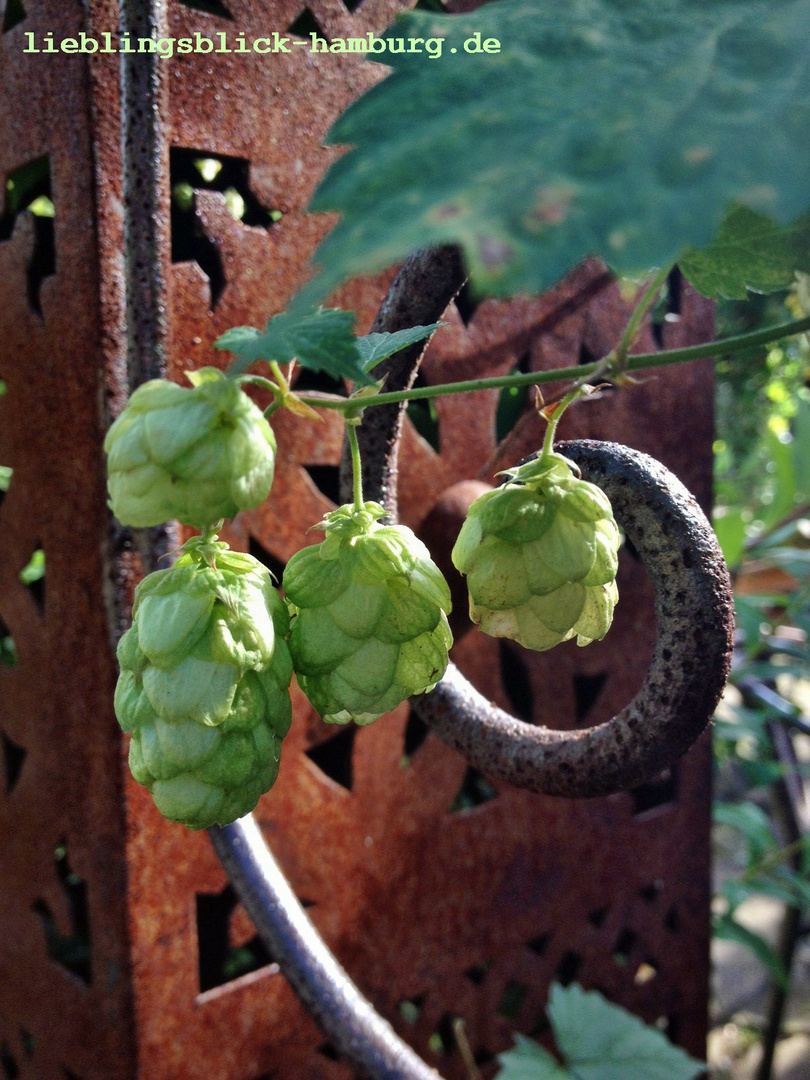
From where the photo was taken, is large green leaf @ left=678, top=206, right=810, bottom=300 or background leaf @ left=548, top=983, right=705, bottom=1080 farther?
background leaf @ left=548, top=983, right=705, bottom=1080

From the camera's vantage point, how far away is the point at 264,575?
1.03 feet

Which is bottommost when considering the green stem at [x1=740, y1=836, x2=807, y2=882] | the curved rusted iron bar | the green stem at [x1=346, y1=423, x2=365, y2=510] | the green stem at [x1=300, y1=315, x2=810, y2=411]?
the green stem at [x1=740, y1=836, x2=807, y2=882]

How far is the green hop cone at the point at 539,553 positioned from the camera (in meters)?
0.32

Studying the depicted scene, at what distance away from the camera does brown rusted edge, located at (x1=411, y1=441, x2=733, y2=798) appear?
0.36 m

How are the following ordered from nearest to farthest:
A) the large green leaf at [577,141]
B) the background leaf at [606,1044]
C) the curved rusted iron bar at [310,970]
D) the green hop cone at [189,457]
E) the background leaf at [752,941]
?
the large green leaf at [577,141], the green hop cone at [189,457], the curved rusted iron bar at [310,970], the background leaf at [606,1044], the background leaf at [752,941]

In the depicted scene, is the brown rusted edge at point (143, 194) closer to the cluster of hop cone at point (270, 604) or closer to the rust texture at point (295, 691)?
the rust texture at point (295, 691)

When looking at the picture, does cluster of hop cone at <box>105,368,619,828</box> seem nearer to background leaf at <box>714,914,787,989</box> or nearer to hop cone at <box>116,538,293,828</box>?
hop cone at <box>116,538,293,828</box>

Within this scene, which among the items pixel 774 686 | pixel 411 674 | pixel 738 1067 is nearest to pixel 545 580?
pixel 411 674

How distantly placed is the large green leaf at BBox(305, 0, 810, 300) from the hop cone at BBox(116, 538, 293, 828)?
0.15 m

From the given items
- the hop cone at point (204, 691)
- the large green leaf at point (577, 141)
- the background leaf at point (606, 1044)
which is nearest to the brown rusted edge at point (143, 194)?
the hop cone at point (204, 691)

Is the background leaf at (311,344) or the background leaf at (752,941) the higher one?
the background leaf at (311,344)

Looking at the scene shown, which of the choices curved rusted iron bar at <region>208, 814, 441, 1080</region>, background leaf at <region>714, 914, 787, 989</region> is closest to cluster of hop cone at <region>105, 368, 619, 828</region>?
curved rusted iron bar at <region>208, 814, 441, 1080</region>

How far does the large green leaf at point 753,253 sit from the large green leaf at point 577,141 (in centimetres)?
13

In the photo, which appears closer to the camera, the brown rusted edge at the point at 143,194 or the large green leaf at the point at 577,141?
the large green leaf at the point at 577,141
